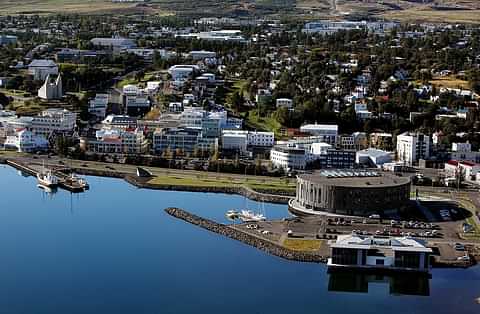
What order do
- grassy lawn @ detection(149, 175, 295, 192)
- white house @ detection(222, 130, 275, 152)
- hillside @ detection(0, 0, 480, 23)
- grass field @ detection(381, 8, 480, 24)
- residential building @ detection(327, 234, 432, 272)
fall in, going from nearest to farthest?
residential building @ detection(327, 234, 432, 272)
grassy lawn @ detection(149, 175, 295, 192)
white house @ detection(222, 130, 275, 152)
grass field @ detection(381, 8, 480, 24)
hillside @ detection(0, 0, 480, 23)

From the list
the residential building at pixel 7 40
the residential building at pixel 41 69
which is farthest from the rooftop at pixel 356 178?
the residential building at pixel 7 40

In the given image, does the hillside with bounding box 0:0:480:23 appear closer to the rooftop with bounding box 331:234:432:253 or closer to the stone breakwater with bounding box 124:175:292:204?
the stone breakwater with bounding box 124:175:292:204

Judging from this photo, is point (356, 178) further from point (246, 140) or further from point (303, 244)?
point (246, 140)

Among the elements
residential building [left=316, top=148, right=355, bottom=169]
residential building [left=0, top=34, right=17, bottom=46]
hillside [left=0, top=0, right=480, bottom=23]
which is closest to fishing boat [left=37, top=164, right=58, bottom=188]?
residential building [left=316, top=148, right=355, bottom=169]

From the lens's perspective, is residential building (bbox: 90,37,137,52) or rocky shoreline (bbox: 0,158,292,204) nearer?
rocky shoreline (bbox: 0,158,292,204)

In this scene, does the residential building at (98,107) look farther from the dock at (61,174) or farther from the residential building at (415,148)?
the residential building at (415,148)

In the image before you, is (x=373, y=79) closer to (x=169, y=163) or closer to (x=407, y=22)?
(x=169, y=163)
